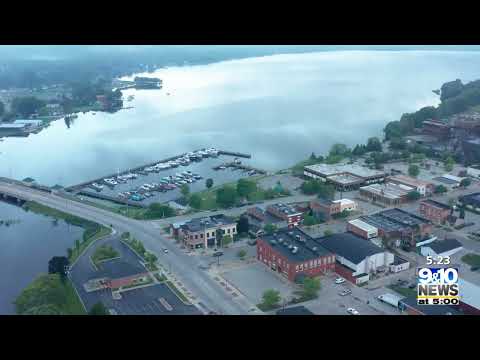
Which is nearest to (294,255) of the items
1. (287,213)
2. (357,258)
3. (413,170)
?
(357,258)

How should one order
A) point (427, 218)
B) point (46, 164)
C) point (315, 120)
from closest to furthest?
point (427, 218) < point (46, 164) < point (315, 120)

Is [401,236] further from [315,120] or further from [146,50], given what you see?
[146,50]

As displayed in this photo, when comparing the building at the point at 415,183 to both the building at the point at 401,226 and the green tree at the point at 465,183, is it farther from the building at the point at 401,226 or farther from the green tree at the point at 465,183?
the building at the point at 401,226

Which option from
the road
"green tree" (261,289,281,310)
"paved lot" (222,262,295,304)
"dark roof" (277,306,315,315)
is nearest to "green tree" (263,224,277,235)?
"paved lot" (222,262,295,304)

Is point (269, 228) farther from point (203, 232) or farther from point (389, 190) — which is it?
point (389, 190)

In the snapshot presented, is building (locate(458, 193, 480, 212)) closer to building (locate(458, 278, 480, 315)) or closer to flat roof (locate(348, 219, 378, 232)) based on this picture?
flat roof (locate(348, 219, 378, 232))

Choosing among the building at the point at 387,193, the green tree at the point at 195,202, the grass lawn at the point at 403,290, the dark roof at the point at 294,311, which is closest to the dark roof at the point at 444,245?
the grass lawn at the point at 403,290

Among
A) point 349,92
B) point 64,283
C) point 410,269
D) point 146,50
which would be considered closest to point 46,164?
point 64,283
